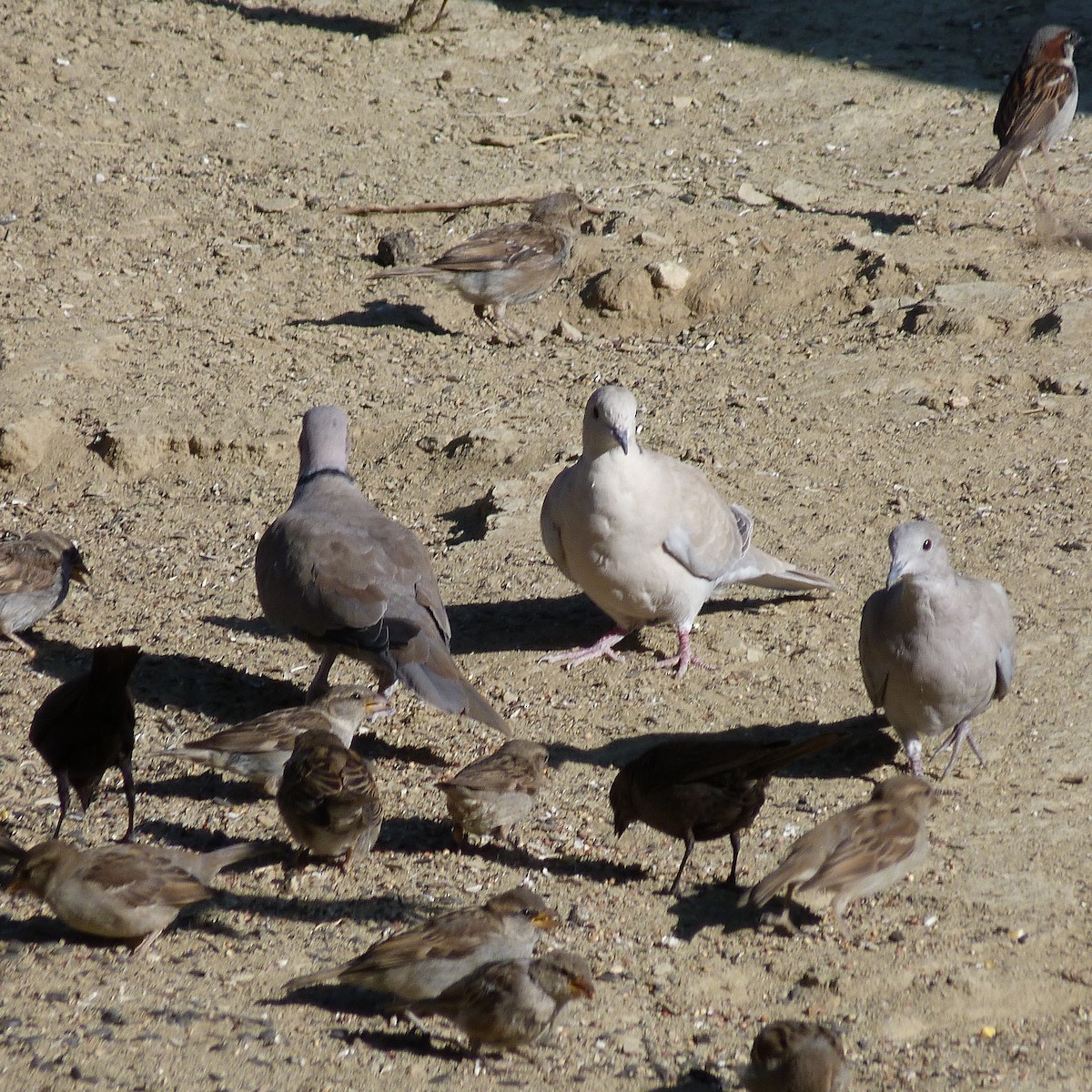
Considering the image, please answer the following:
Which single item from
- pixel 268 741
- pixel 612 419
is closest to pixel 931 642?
pixel 612 419

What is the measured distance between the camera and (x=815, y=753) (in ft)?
17.6

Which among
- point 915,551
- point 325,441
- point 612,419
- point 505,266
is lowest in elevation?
point 325,441

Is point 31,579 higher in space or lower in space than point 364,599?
lower

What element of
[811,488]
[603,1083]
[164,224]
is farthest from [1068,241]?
[603,1083]

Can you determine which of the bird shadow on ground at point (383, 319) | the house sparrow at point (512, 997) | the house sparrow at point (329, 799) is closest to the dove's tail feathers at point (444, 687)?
the house sparrow at point (329, 799)

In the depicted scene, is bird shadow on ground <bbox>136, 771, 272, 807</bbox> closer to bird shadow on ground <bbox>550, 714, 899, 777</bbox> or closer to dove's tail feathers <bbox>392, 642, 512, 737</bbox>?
dove's tail feathers <bbox>392, 642, 512, 737</bbox>

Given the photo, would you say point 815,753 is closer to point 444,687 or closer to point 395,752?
point 444,687

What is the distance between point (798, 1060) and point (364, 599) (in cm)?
262

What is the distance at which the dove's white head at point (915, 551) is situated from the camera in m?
4.95

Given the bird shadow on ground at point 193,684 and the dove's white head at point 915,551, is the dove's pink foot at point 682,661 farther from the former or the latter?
the bird shadow on ground at point 193,684

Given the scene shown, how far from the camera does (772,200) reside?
10242 mm

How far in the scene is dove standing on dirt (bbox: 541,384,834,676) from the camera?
5883 mm

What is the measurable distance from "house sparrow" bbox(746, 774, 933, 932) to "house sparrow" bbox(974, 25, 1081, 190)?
660 cm

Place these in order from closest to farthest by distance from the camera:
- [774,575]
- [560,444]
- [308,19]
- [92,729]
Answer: [92,729] < [774,575] < [560,444] < [308,19]
